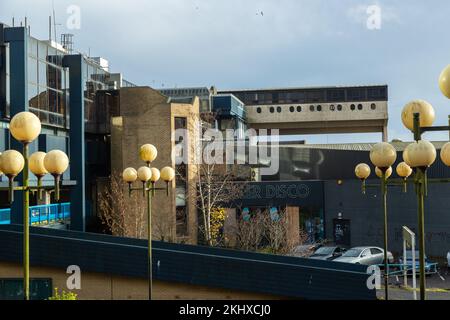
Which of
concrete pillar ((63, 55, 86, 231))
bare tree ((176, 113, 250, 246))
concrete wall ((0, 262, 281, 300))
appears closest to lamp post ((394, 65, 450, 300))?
concrete wall ((0, 262, 281, 300))

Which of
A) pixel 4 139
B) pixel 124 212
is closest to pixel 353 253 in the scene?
pixel 124 212

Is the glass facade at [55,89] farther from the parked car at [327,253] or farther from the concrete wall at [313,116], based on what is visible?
the concrete wall at [313,116]

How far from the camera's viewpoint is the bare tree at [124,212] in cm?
3228

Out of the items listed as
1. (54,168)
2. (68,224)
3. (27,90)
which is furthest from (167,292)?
(68,224)

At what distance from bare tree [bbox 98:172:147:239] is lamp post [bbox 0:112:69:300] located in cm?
2064

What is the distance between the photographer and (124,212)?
107 feet

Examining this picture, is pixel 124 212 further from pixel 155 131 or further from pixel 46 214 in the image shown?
pixel 155 131


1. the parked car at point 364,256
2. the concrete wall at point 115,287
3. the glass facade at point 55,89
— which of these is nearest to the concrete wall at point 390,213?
the parked car at point 364,256

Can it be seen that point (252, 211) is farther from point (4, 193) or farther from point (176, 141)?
point (4, 193)

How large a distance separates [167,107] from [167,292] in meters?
20.7

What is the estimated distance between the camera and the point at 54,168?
10.4m

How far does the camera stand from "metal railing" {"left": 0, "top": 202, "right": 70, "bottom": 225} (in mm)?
27750

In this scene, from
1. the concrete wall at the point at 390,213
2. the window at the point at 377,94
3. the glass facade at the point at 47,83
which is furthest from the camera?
the window at the point at 377,94

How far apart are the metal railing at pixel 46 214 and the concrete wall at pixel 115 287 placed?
11150 millimetres
